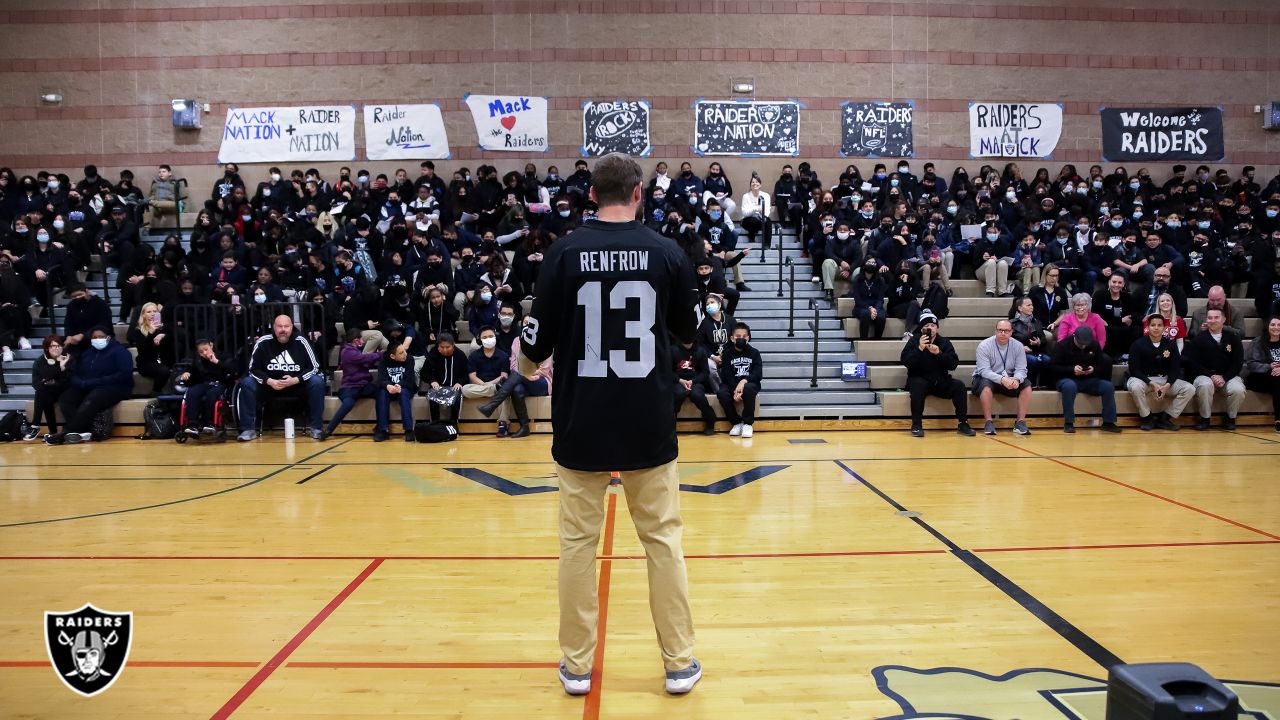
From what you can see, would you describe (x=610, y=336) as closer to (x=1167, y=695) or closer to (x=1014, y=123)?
(x=1167, y=695)

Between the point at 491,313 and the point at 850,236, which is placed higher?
the point at 850,236

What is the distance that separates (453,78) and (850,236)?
909 cm

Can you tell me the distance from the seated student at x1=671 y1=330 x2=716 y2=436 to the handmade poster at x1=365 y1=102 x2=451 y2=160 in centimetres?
960

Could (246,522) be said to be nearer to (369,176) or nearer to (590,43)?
(369,176)

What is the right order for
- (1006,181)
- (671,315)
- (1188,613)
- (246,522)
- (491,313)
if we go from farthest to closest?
(1006,181) → (491,313) → (246,522) → (1188,613) → (671,315)

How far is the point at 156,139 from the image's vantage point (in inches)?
742

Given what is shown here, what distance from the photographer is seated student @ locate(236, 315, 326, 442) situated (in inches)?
437

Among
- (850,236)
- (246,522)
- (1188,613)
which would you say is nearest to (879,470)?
(1188,613)

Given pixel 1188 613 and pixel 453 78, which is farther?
pixel 453 78

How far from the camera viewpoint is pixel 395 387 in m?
11.2

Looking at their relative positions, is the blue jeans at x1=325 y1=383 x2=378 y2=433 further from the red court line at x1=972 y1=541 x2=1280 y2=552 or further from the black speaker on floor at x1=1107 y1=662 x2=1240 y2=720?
the black speaker on floor at x1=1107 y1=662 x2=1240 y2=720

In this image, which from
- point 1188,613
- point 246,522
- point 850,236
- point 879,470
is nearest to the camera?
point 1188,613

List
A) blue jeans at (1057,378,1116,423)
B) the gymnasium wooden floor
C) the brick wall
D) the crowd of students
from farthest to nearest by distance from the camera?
the brick wall, the crowd of students, blue jeans at (1057,378,1116,423), the gymnasium wooden floor

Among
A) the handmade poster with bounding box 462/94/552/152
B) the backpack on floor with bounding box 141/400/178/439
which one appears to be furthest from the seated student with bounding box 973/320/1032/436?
the handmade poster with bounding box 462/94/552/152
